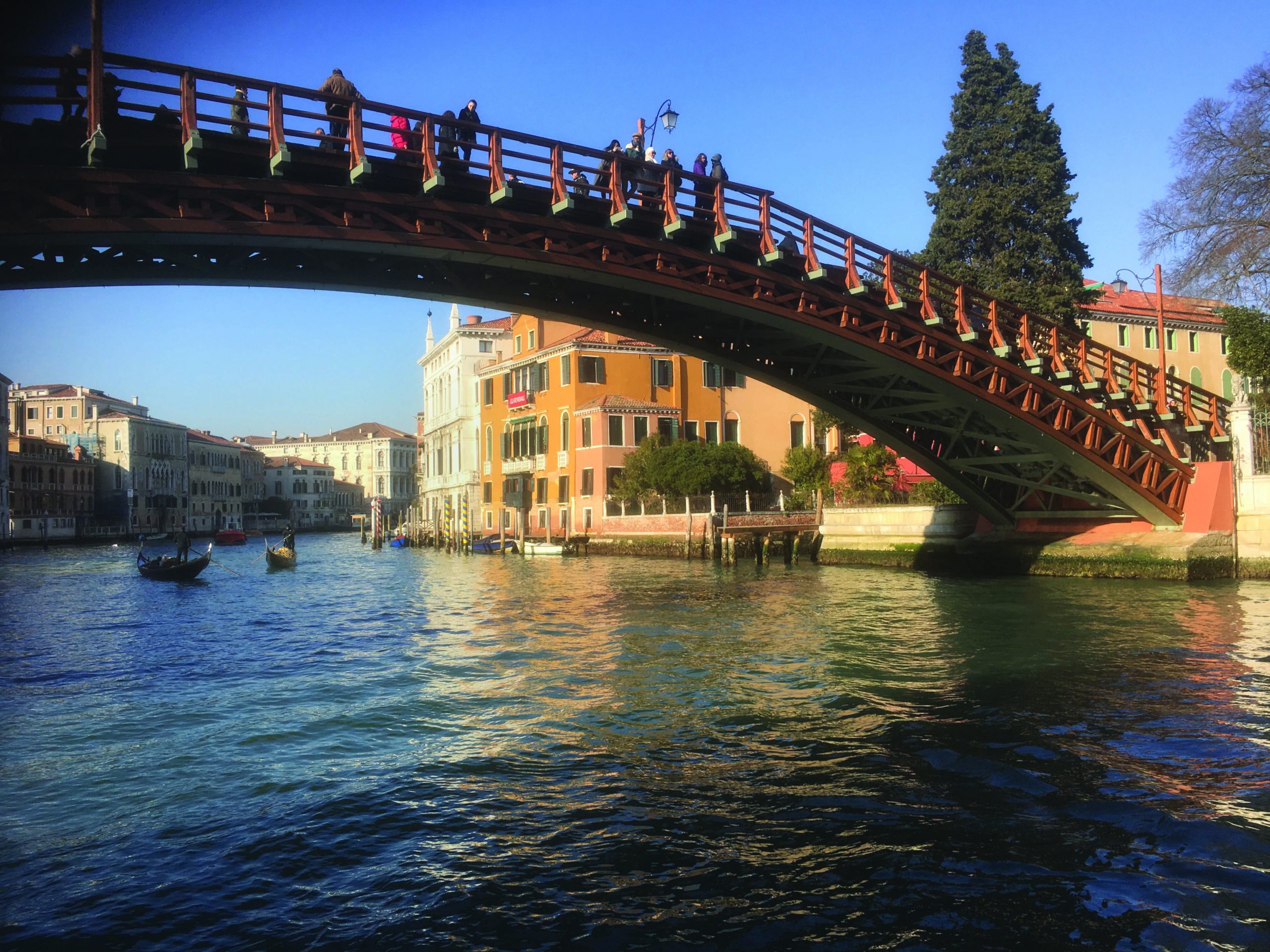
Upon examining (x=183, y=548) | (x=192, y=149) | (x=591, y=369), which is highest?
(x=591, y=369)

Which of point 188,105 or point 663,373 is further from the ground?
point 663,373

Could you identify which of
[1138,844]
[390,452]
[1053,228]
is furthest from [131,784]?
[390,452]

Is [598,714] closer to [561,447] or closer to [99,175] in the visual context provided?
→ [99,175]

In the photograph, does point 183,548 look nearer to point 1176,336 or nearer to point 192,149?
point 192,149

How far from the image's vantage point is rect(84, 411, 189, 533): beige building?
6856cm

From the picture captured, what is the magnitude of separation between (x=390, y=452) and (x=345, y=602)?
3658 inches

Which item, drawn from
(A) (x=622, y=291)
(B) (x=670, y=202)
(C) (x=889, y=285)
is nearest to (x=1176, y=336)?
(C) (x=889, y=285)

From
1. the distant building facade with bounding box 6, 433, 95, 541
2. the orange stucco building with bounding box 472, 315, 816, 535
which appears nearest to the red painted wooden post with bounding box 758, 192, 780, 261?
the orange stucco building with bounding box 472, 315, 816, 535

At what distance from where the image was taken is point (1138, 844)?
4.37 meters

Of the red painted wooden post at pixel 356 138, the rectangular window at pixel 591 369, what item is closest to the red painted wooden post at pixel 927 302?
the red painted wooden post at pixel 356 138

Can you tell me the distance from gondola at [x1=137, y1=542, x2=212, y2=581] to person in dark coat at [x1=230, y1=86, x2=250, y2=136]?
51.4 ft

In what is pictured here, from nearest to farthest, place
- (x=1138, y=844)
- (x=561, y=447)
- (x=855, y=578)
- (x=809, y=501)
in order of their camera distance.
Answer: (x=1138, y=844) → (x=855, y=578) → (x=809, y=501) → (x=561, y=447)

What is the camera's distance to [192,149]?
10.1 meters

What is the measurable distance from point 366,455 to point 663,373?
3283 inches
